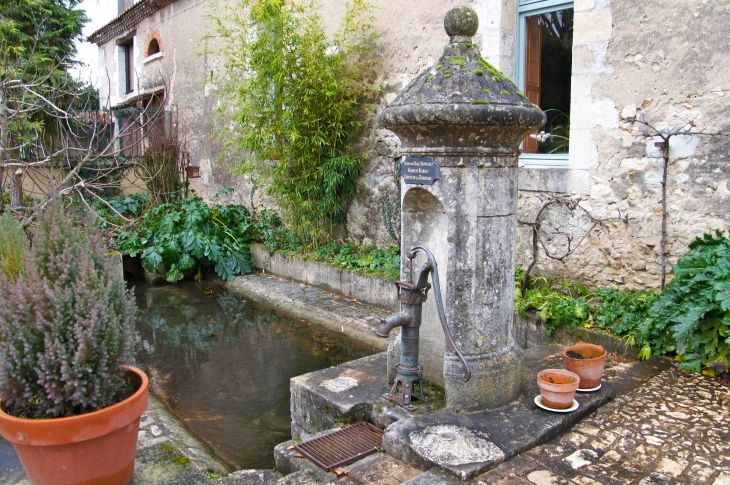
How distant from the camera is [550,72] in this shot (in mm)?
5723

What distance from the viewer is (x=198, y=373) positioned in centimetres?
526

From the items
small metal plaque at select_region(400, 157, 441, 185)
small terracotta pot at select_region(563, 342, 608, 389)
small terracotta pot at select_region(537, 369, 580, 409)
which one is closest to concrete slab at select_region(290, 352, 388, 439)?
small terracotta pot at select_region(537, 369, 580, 409)

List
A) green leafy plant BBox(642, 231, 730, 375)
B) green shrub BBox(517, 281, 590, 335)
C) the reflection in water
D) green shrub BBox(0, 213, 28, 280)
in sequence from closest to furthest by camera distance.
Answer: green shrub BBox(0, 213, 28, 280), green leafy plant BBox(642, 231, 730, 375), the reflection in water, green shrub BBox(517, 281, 590, 335)

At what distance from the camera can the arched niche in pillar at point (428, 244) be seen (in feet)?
10.9

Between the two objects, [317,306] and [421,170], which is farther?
[317,306]

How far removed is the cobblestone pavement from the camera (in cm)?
264

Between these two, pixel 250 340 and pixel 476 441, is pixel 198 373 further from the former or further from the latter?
pixel 476 441

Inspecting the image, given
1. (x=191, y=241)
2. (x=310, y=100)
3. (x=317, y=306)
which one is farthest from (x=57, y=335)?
(x=191, y=241)

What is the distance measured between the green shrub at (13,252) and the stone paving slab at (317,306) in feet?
10.3

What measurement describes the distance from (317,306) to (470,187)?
389 centimetres

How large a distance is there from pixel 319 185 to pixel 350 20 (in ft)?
6.74

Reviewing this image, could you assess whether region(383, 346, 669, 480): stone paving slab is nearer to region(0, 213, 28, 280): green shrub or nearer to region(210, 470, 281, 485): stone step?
region(210, 470, 281, 485): stone step

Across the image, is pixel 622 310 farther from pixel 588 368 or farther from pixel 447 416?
pixel 447 416

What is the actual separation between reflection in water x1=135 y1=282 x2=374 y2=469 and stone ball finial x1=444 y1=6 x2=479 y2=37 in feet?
9.30
